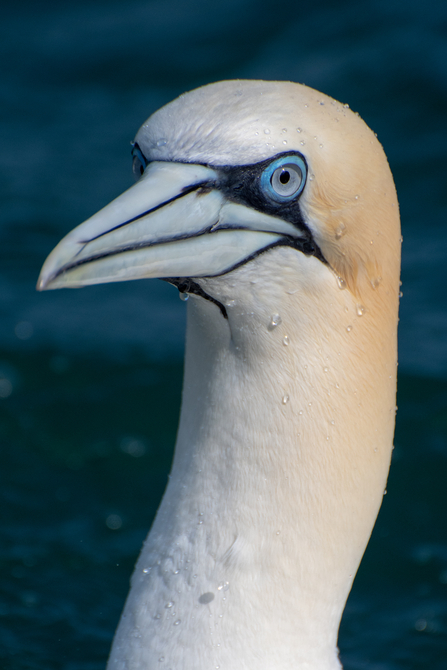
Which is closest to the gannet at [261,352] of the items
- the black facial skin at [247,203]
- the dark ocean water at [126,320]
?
the black facial skin at [247,203]

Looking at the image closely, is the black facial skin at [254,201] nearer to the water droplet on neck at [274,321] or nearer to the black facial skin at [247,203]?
the black facial skin at [247,203]

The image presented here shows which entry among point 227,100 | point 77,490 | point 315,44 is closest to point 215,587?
A: point 227,100

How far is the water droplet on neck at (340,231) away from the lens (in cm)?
264

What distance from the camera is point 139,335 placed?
6.95 m

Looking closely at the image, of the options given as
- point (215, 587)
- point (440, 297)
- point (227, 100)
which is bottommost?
point (215, 587)

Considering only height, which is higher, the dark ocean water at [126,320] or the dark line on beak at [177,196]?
the dark ocean water at [126,320]

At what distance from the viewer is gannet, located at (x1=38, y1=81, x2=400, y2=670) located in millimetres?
2469

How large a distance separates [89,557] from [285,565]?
2.76 metres

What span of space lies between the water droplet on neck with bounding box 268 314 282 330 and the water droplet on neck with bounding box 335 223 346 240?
30 centimetres

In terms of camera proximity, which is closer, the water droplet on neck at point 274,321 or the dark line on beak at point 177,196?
the dark line on beak at point 177,196

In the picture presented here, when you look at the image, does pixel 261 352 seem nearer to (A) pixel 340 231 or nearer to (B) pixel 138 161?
(A) pixel 340 231

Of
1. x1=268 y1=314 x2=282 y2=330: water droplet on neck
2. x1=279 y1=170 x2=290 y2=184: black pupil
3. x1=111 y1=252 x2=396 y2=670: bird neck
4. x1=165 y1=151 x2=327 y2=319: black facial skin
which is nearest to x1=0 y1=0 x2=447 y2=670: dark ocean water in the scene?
x1=111 y1=252 x2=396 y2=670: bird neck

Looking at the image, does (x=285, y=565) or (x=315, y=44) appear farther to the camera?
(x=315, y=44)

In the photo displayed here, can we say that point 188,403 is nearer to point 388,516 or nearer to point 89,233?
point 89,233
